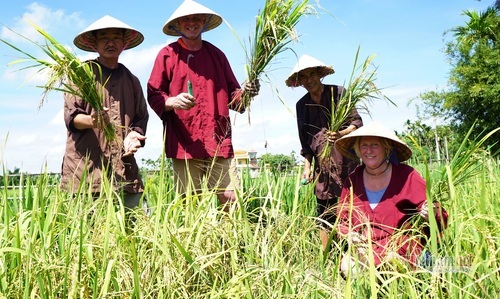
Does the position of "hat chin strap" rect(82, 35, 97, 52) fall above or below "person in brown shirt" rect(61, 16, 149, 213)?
above

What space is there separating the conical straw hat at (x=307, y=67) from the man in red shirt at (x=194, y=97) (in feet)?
1.39

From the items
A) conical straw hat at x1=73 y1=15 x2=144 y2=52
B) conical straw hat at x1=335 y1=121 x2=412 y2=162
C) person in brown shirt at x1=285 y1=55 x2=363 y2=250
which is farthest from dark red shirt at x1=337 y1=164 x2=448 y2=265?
conical straw hat at x1=73 y1=15 x2=144 y2=52

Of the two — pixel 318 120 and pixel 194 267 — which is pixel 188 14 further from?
pixel 194 267

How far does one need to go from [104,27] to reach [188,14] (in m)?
0.45

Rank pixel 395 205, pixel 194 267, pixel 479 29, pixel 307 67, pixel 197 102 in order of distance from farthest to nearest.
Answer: pixel 479 29 → pixel 307 67 → pixel 197 102 → pixel 395 205 → pixel 194 267

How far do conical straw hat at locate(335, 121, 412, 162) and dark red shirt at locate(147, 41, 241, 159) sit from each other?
24.1 inches

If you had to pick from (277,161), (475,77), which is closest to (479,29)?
(475,77)

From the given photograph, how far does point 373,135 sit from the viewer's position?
279 cm

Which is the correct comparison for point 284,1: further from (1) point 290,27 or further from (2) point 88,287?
(2) point 88,287

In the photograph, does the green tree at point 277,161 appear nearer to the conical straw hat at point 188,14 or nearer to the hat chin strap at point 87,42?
the conical straw hat at point 188,14

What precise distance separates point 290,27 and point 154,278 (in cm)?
150

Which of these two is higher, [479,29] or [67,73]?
[479,29]

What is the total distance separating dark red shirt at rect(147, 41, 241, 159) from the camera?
316 cm

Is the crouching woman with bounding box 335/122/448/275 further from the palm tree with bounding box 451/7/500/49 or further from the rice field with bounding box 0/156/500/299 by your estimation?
the palm tree with bounding box 451/7/500/49
